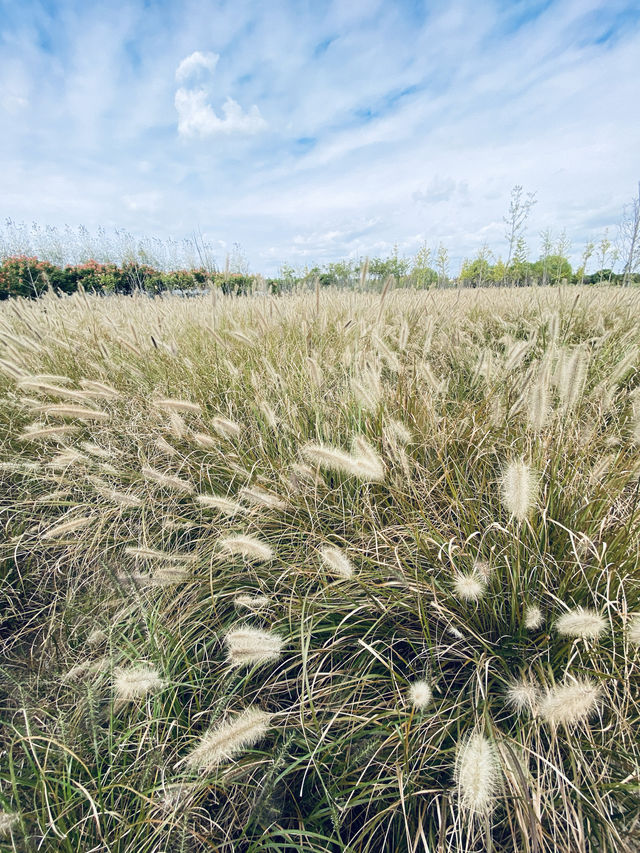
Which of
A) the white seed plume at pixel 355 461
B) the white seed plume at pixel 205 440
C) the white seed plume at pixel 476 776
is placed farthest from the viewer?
the white seed plume at pixel 205 440

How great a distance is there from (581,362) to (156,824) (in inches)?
76.0

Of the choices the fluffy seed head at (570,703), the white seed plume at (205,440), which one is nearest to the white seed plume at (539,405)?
the fluffy seed head at (570,703)

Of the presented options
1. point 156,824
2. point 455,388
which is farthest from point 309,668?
point 455,388

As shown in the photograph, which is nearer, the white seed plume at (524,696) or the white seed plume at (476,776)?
the white seed plume at (476,776)

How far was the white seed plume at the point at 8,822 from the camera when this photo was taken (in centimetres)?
85

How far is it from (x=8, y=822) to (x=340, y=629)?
926 millimetres

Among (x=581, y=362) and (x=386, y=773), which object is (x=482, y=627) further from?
(x=581, y=362)

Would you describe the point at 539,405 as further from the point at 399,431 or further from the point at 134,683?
the point at 134,683

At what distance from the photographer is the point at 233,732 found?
85cm

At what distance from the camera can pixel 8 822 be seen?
2.82ft

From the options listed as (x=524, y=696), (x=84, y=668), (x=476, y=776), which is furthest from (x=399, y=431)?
(x=84, y=668)

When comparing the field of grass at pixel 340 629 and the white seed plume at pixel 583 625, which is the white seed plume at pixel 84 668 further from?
the white seed plume at pixel 583 625

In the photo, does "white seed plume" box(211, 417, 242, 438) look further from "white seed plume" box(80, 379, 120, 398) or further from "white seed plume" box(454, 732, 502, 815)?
"white seed plume" box(454, 732, 502, 815)

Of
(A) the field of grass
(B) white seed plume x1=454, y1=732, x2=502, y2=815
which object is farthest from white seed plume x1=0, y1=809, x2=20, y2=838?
(B) white seed plume x1=454, y1=732, x2=502, y2=815
